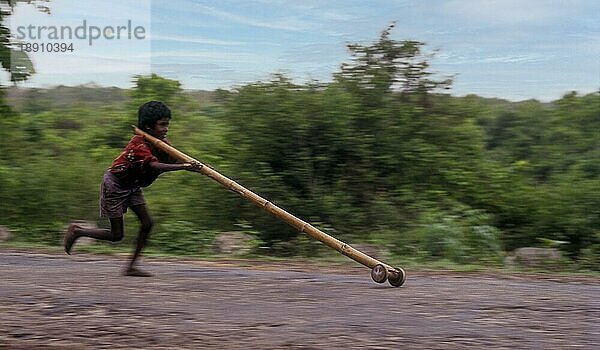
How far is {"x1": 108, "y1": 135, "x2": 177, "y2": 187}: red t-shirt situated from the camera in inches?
294

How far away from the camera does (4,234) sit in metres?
13.2

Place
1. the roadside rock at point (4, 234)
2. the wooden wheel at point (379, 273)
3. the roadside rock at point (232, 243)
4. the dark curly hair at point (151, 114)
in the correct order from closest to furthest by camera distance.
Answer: the wooden wheel at point (379, 273) < the dark curly hair at point (151, 114) < the roadside rock at point (232, 243) < the roadside rock at point (4, 234)

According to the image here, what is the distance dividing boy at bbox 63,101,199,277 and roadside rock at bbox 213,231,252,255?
378 cm

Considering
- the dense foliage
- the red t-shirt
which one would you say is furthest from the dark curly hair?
the dense foliage

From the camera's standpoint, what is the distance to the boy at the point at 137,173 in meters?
7.47

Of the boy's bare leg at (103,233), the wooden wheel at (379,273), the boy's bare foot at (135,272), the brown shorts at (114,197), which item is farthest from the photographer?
the boy's bare foot at (135,272)

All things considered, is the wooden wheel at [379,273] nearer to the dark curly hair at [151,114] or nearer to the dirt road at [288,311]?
the dirt road at [288,311]

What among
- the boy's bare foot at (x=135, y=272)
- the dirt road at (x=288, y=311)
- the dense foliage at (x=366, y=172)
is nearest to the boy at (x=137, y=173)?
the boy's bare foot at (x=135, y=272)

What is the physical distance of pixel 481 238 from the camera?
471 inches

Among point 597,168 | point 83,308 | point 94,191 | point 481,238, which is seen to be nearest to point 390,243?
point 481,238

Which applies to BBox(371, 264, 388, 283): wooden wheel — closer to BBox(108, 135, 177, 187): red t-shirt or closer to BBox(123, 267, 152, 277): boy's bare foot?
BBox(108, 135, 177, 187): red t-shirt

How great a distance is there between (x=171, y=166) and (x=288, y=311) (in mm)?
1747

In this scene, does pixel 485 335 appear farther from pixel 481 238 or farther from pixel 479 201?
pixel 479 201

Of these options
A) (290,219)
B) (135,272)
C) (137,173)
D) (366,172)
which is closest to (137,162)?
(137,173)
